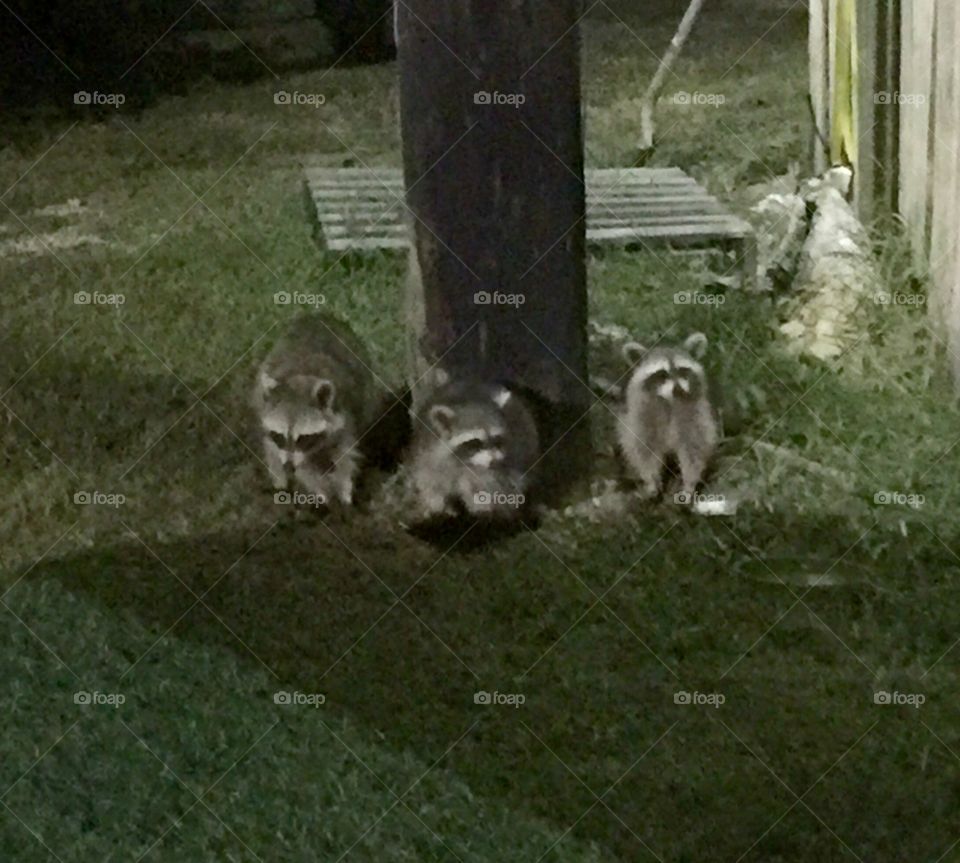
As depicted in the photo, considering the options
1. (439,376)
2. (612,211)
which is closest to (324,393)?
(439,376)

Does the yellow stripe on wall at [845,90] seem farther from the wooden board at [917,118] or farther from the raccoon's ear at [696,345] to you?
the raccoon's ear at [696,345]

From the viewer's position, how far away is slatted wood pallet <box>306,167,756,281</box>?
2637mm

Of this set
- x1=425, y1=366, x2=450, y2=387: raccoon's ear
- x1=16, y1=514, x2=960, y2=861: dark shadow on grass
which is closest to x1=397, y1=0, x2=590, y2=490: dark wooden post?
x1=425, y1=366, x2=450, y2=387: raccoon's ear

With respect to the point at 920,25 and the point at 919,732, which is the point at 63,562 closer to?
the point at 919,732

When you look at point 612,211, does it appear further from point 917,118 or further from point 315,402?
point 315,402

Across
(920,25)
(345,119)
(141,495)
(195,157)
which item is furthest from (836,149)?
(141,495)

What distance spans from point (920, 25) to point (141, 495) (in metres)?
1.98

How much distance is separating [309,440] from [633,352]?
67 cm

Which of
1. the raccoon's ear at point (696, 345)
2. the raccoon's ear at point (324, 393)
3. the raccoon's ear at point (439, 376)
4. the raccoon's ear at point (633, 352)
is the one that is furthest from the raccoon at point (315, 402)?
the raccoon's ear at point (696, 345)

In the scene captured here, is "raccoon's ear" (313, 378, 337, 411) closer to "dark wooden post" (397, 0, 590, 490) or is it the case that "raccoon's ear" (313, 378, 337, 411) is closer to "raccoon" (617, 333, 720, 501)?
"dark wooden post" (397, 0, 590, 490)

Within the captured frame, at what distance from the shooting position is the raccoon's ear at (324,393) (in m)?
2.52

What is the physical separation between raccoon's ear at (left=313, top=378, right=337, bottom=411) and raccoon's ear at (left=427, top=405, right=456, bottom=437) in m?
0.22

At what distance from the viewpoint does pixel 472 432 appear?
2.40 metres

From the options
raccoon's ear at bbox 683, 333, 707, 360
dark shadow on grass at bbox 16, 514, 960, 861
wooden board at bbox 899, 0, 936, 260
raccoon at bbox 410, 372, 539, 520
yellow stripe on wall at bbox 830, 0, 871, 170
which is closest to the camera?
dark shadow on grass at bbox 16, 514, 960, 861
